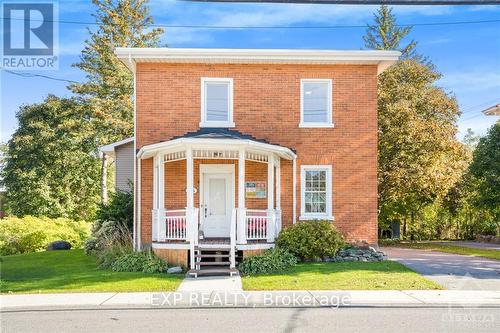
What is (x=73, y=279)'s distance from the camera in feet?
47.2

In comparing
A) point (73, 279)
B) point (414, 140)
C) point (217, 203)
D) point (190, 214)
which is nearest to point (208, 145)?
point (190, 214)

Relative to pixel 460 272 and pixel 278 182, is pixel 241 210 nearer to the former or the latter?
pixel 278 182

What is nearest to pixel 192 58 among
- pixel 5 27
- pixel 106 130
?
pixel 5 27

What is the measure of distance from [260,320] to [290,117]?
10.3 metres

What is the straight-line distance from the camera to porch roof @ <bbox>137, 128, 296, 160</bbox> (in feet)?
52.9

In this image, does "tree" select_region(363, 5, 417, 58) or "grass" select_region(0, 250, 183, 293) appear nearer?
"grass" select_region(0, 250, 183, 293)

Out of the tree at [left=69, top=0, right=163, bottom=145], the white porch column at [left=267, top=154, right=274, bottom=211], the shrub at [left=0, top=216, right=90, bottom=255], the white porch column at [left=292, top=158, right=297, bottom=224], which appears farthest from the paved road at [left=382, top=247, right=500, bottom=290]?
the tree at [left=69, top=0, right=163, bottom=145]

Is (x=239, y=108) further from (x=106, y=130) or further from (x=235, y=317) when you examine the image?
(x=106, y=130)

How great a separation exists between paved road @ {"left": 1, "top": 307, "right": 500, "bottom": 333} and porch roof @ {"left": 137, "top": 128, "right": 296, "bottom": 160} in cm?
647

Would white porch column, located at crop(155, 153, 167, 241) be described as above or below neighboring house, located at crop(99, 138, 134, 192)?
below

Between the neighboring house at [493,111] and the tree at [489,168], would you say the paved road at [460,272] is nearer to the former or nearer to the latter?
the tree at [489,168]

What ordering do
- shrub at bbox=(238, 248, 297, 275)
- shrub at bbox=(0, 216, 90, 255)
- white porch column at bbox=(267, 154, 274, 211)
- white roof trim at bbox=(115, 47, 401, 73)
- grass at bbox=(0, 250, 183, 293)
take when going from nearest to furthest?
1. grass at bbox=(0, 250, 183, 293)
2. shrub at bbox=(238, 248, 297, 275)
3. white porch column at bbox=(267, 154, 274, 211)
4. white roof trim at bbox=(115, 47, 401, 73)
5. shrub at bbox=(0, 216, 90, 255)

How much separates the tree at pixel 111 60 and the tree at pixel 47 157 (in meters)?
1.39

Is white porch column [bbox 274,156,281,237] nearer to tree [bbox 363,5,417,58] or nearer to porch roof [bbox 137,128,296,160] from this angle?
porch roof [bbox 137,128,296,160]
